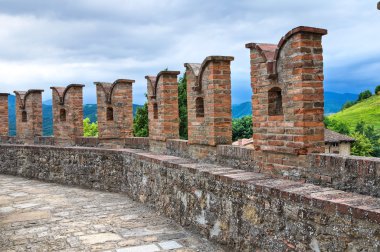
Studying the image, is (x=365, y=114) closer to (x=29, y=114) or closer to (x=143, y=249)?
(x=29, y=114)

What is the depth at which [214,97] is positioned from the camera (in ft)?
20.2

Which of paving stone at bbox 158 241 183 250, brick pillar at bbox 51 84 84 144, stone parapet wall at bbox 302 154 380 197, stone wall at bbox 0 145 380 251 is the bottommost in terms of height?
paving stone at bbox 158 241 183 250

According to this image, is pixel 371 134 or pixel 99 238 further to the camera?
pixel 371 134

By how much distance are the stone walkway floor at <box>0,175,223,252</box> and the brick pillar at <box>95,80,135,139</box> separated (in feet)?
5.23

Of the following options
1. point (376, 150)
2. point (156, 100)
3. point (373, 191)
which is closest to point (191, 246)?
point (373, 191)

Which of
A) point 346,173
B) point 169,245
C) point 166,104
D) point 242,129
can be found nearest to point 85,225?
point 169,245

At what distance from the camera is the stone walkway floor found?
551 cm

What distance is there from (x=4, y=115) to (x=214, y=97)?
10.1 m

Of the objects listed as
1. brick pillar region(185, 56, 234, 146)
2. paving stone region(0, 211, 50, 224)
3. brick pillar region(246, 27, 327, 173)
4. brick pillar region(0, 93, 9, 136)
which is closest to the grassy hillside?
brick pillar region(0, 93, 9, 136)

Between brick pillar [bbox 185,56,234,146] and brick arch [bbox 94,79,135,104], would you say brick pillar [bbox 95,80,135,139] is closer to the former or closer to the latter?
brick arch [bbox 94,79,135,104]

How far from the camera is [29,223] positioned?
677 cm

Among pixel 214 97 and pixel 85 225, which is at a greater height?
pixel 214 97

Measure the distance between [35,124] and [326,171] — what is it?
10202mm

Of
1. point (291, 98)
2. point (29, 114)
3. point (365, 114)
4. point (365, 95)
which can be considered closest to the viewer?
point (291, 98)
